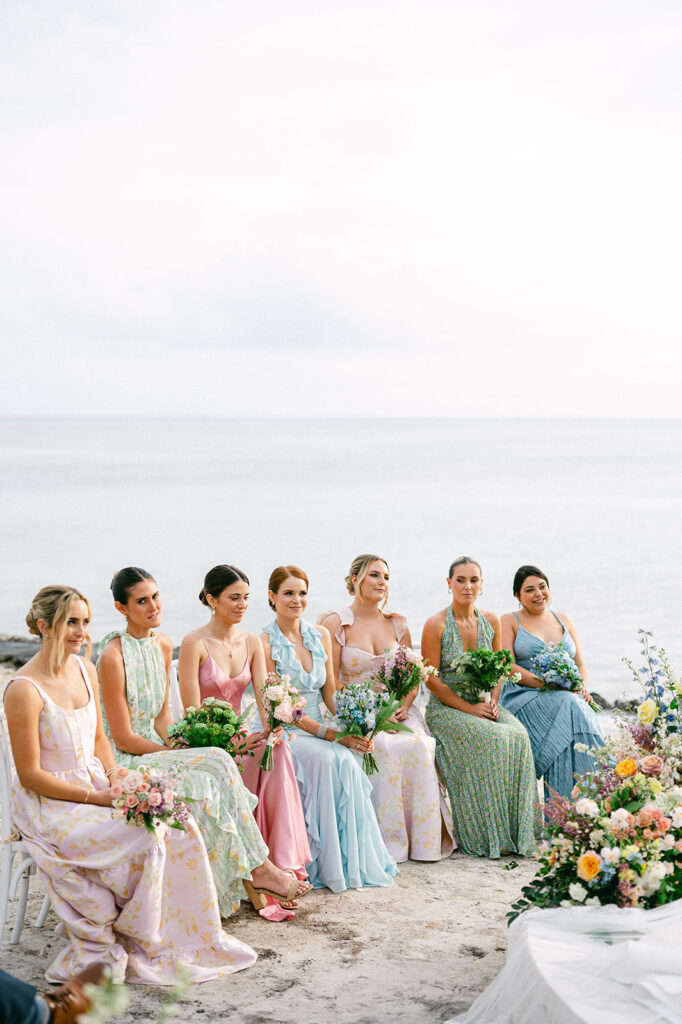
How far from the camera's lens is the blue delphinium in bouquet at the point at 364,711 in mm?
6387

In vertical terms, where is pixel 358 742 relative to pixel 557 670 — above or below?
below

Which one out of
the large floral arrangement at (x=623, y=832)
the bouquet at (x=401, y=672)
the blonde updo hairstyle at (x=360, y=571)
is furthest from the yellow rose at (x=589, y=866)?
the blonde updo hairstyle at (x=360, y=571)

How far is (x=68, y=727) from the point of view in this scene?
5.10 metres

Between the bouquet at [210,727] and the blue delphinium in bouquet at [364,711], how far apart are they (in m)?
0.82

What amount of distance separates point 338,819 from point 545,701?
1848 mm

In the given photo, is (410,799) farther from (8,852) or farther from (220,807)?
(8,852)

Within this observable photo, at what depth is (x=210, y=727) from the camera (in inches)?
224

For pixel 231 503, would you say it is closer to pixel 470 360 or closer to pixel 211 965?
pixel 470 360

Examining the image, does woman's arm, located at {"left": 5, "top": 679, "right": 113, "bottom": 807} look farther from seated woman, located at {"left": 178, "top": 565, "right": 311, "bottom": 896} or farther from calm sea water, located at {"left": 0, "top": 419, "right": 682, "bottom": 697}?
calm sea water, located at {"left": 0, "top": 419, "right": 682, "bottom": 697}

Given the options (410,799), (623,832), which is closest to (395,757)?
(410,799)

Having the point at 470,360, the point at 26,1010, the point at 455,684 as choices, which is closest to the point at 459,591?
the point at 455,684

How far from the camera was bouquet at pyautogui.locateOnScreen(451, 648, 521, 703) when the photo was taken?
7.00 metres

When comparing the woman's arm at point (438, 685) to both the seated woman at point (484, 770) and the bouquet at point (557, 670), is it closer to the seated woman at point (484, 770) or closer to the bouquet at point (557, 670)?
the seated woman at point (484, 770)

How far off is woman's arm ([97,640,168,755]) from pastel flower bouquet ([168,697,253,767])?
17 cm
